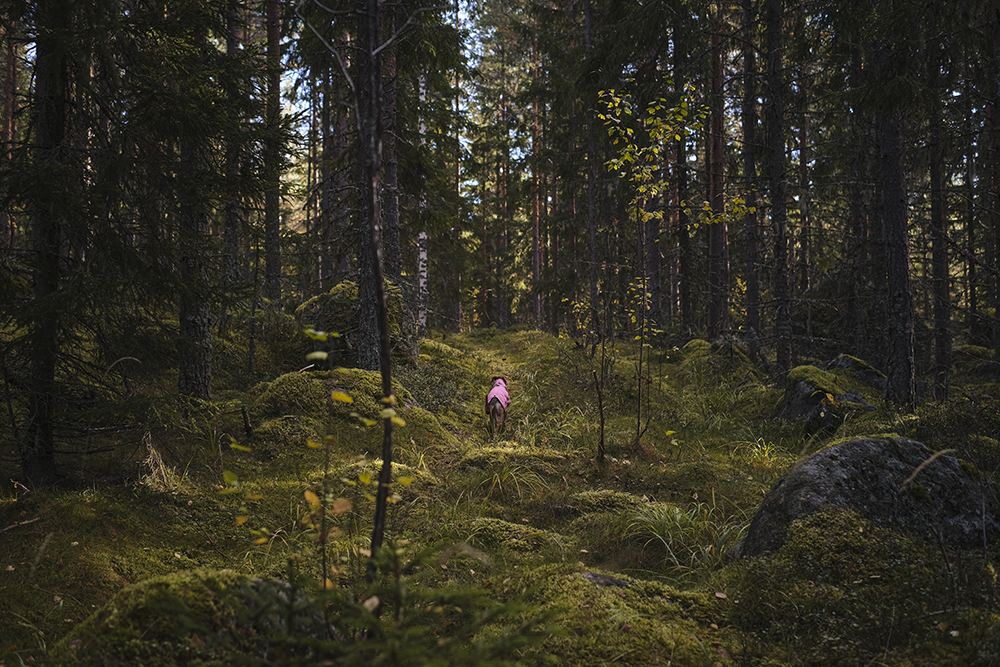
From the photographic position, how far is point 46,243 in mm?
4312

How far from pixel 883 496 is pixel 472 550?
2798 millimetres

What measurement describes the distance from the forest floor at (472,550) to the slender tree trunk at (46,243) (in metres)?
0.21

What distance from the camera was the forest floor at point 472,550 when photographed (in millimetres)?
2004

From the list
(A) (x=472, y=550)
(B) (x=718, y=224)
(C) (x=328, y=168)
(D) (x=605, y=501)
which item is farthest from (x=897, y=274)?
(C) (x=328, y=168)

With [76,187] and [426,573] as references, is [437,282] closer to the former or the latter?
[76,187]

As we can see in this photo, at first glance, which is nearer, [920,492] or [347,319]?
[920,492]

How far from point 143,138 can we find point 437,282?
15.9 meters

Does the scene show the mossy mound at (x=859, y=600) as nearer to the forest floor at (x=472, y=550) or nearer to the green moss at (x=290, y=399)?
the forest floor at (x=472, y=550)

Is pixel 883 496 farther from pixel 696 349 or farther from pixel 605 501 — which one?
pixel 696 349

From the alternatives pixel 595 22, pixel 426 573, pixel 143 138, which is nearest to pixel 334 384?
pixel 143 138

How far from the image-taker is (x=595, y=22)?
16.5 m

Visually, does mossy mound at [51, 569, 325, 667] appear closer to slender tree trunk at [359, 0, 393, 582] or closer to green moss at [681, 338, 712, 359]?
slender tree trunk at [359, 0, 393, 582]

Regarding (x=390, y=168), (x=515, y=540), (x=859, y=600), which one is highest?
(x=390, y=168)

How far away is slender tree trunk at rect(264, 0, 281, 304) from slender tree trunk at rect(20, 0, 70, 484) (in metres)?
1.67
